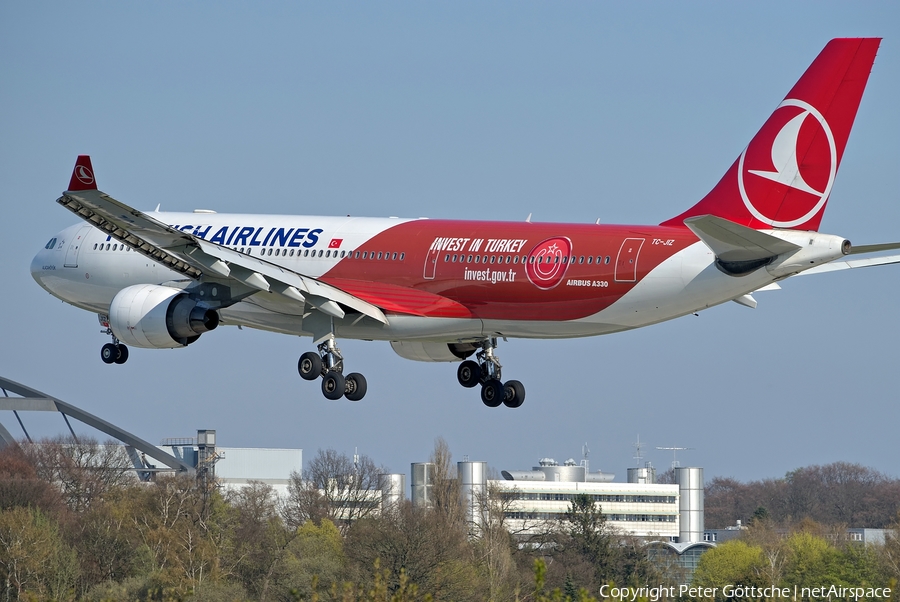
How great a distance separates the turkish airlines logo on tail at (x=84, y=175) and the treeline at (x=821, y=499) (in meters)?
127

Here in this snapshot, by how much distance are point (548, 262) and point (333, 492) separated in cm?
7983

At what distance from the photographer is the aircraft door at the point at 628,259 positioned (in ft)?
134

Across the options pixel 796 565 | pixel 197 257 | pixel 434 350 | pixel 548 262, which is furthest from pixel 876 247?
pixel 796 565

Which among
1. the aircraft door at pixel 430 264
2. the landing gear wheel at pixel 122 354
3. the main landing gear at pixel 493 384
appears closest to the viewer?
the aircraft door at pixel 430 264

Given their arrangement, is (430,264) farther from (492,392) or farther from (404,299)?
(492,392)

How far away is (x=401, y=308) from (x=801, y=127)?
13218mm

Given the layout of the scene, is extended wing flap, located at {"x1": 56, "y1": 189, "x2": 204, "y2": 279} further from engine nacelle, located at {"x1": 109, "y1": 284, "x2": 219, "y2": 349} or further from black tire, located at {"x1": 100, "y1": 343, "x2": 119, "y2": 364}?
black tire, located at {"x1": 100, "y1": 343, "x2": 119, "y2": 364}

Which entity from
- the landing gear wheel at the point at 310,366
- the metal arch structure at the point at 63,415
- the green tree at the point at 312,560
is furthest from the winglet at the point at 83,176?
the metal arch structure at the point at 63,415

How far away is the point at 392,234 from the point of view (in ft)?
152

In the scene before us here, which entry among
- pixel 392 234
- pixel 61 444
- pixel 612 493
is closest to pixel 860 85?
pixel 392 234

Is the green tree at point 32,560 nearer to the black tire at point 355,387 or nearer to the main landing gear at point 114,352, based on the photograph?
the main landing gear at point 114,352

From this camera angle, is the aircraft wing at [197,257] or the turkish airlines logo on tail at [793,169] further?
the aircraft wing at [197,257]

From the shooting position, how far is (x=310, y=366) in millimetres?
45906

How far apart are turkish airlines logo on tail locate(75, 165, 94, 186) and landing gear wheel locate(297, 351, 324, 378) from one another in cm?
955
